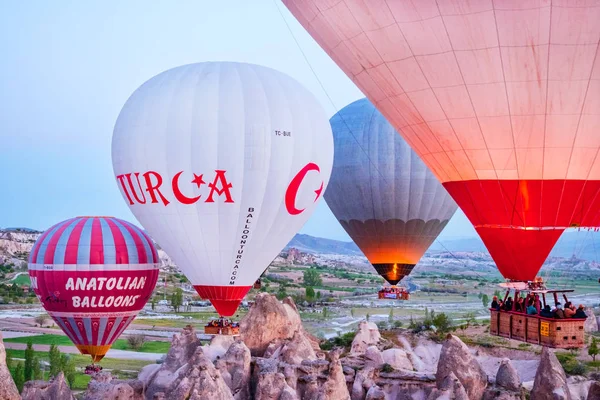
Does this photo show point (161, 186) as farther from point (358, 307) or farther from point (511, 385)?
point (358, 307)

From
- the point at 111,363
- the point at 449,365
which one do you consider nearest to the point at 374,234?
the point at 449,365

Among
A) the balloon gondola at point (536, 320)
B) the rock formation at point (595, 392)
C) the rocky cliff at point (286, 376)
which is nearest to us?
the balloon gondola at point (536, 320)

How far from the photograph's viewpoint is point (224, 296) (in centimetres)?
2348

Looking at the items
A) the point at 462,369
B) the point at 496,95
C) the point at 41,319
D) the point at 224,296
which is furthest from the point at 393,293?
the point at 41,319

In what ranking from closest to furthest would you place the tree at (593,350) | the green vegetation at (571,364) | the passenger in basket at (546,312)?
the passenger in basket at (546,312)
the green vegetation at (571,364)
the tree at (593,350)

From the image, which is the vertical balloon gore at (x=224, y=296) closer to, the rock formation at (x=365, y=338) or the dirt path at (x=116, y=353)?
the rock formation at (x=365, y=338)

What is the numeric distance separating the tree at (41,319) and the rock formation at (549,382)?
136 ft

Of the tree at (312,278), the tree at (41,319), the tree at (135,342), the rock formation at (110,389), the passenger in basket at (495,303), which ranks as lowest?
the rock formation at (110,389)

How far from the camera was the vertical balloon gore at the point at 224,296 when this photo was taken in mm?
23453

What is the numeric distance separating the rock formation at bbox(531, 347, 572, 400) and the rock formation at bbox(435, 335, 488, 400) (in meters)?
1.33

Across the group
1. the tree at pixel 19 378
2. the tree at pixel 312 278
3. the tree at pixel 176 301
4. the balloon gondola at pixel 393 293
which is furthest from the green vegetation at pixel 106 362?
the tree at pixel 312 278

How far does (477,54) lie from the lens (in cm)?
1423

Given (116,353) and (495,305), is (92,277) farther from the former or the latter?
(116,353)

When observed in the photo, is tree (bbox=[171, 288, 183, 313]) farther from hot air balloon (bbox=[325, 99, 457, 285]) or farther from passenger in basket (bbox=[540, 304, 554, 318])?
passenger in basket (bbox=[540, 304, 554, 318])
